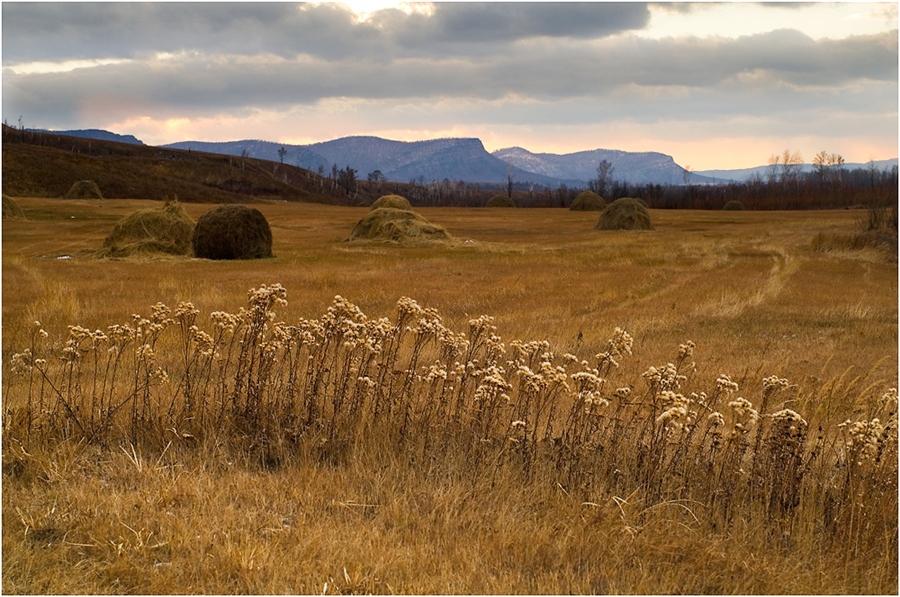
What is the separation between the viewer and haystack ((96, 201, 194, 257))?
27781 millimetres

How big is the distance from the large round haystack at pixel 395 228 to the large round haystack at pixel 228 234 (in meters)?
9.23

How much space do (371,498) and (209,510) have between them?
115cm

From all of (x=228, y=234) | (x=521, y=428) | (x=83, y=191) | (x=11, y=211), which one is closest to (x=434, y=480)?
(x=521, y=428)


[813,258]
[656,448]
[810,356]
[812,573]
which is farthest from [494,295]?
[813,258]

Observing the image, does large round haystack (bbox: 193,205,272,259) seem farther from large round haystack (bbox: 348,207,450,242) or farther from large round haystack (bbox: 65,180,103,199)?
large round haystack (bbox: 65,180,103,199)

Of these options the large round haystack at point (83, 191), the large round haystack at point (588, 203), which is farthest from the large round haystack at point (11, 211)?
the large round haystack at point (588, 203)

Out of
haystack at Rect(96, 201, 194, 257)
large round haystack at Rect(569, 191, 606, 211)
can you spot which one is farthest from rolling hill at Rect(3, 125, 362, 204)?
haystack at Rect(96, 201, 194, 257)

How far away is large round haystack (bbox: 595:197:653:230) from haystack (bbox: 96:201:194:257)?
3051cm

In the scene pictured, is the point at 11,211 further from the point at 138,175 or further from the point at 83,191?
the point at 138,175

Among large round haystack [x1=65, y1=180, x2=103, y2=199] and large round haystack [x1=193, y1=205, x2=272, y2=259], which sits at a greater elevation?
large round haystack [x1=65, y1=180, x2=103, y2=199]

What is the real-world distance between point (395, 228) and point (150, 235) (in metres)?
12.3

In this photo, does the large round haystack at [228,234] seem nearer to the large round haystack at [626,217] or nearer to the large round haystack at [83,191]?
the large round haystack at [626,217]

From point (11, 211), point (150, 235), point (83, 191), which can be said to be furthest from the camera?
point (83, 191)

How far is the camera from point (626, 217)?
51219 mm
